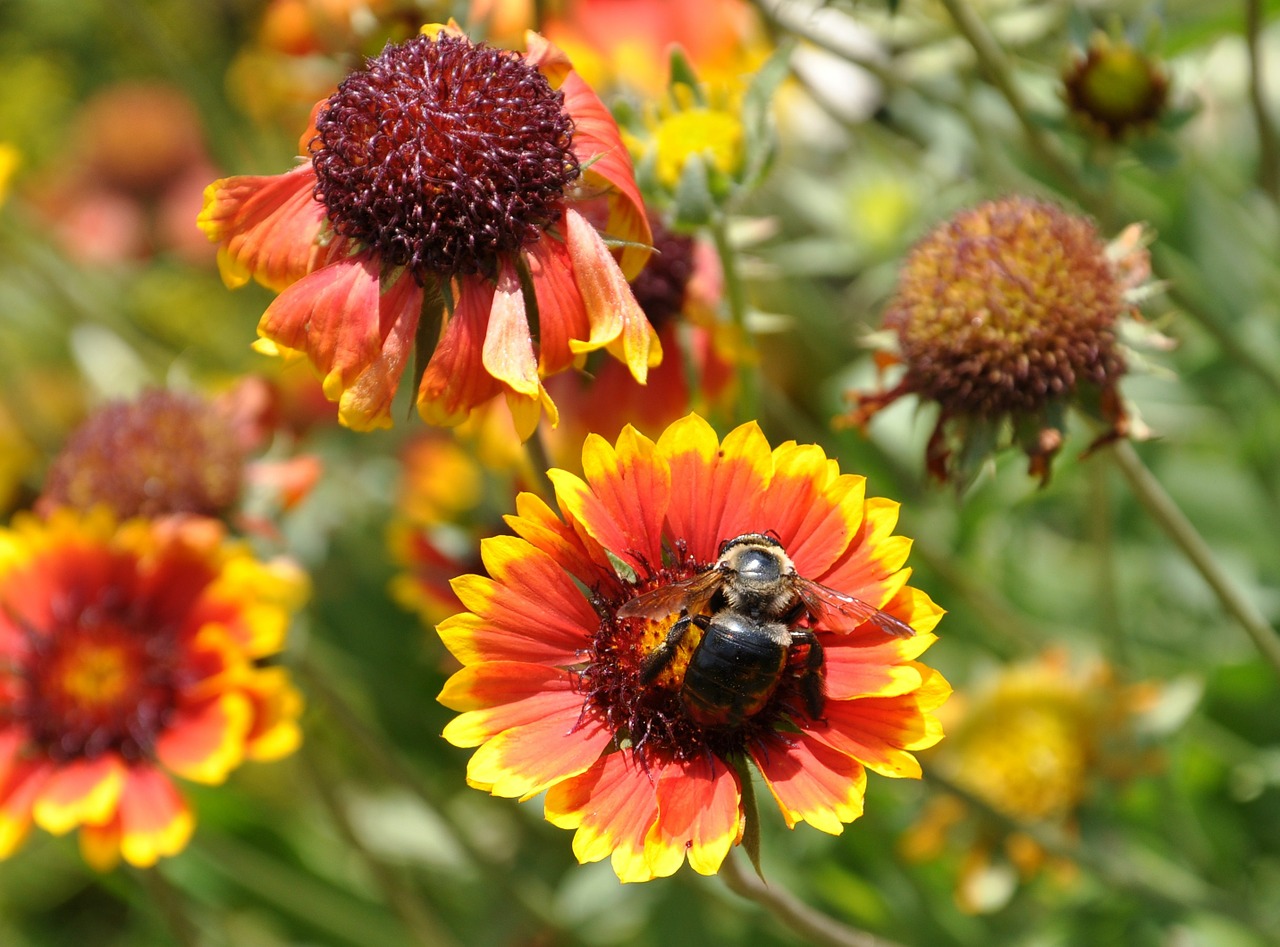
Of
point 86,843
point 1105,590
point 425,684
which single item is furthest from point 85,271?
point 1105,590

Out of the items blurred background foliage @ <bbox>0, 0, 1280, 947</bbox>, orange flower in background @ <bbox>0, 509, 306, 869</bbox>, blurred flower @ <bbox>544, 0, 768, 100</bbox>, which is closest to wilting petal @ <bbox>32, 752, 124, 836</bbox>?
orange flower in background @ <bbox>0, 509, 306, 869</bbox>

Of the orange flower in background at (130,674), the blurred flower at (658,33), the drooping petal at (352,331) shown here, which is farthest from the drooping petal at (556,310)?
the blurred flower at (658,33)

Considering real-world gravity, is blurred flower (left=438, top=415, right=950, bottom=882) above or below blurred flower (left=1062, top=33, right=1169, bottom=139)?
below

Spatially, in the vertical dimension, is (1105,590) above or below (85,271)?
above

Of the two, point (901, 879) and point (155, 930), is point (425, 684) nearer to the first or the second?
point (155, 930)

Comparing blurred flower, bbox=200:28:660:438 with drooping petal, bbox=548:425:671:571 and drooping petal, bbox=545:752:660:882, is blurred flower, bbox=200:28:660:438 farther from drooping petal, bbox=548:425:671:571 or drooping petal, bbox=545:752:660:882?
drooping petal, bbox=545:752:660:882

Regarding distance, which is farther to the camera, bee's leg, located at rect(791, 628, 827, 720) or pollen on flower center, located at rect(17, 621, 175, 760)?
pollen on flower center, located at rect(17, 621, 175, 760)
